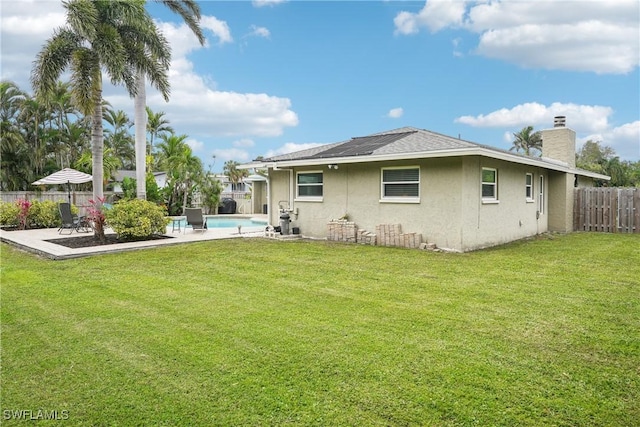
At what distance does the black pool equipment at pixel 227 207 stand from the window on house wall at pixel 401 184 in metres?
17.1

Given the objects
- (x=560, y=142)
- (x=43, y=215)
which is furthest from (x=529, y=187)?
(x=43, y=215)

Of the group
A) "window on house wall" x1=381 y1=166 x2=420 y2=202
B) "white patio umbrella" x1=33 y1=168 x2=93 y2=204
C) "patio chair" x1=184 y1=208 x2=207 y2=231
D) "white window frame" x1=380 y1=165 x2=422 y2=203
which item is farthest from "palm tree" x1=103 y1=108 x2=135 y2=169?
"window on house wall" x1=381 y1=166 x2=420 y2=202

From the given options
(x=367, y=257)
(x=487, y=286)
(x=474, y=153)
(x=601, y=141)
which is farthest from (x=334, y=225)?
(x=601, y=141)

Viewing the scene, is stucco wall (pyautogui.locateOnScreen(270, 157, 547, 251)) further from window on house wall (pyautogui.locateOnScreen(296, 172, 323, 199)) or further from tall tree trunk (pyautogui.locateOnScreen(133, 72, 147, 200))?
tall tree trunk (pyautogui.locateOnScreen(133, 72, 147, 200))

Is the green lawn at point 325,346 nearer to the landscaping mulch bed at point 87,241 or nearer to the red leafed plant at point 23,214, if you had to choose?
the landscaping mulch bed at point 87,241

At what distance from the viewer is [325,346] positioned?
413cm

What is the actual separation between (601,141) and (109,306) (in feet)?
167

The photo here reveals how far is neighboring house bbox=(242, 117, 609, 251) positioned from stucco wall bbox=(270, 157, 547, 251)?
0.09 feet

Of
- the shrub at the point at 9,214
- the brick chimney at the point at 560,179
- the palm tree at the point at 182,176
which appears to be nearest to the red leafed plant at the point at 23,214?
the shrub at the point at 9,214

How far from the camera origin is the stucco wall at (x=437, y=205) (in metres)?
10.8

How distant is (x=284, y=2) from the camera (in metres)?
14.8

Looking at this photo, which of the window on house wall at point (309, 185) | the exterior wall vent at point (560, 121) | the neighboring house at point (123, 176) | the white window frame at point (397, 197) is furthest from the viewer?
the neighboring house at point (123, 176)

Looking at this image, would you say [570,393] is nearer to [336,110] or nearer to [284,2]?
[284,2]

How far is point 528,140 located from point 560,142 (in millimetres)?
29024
